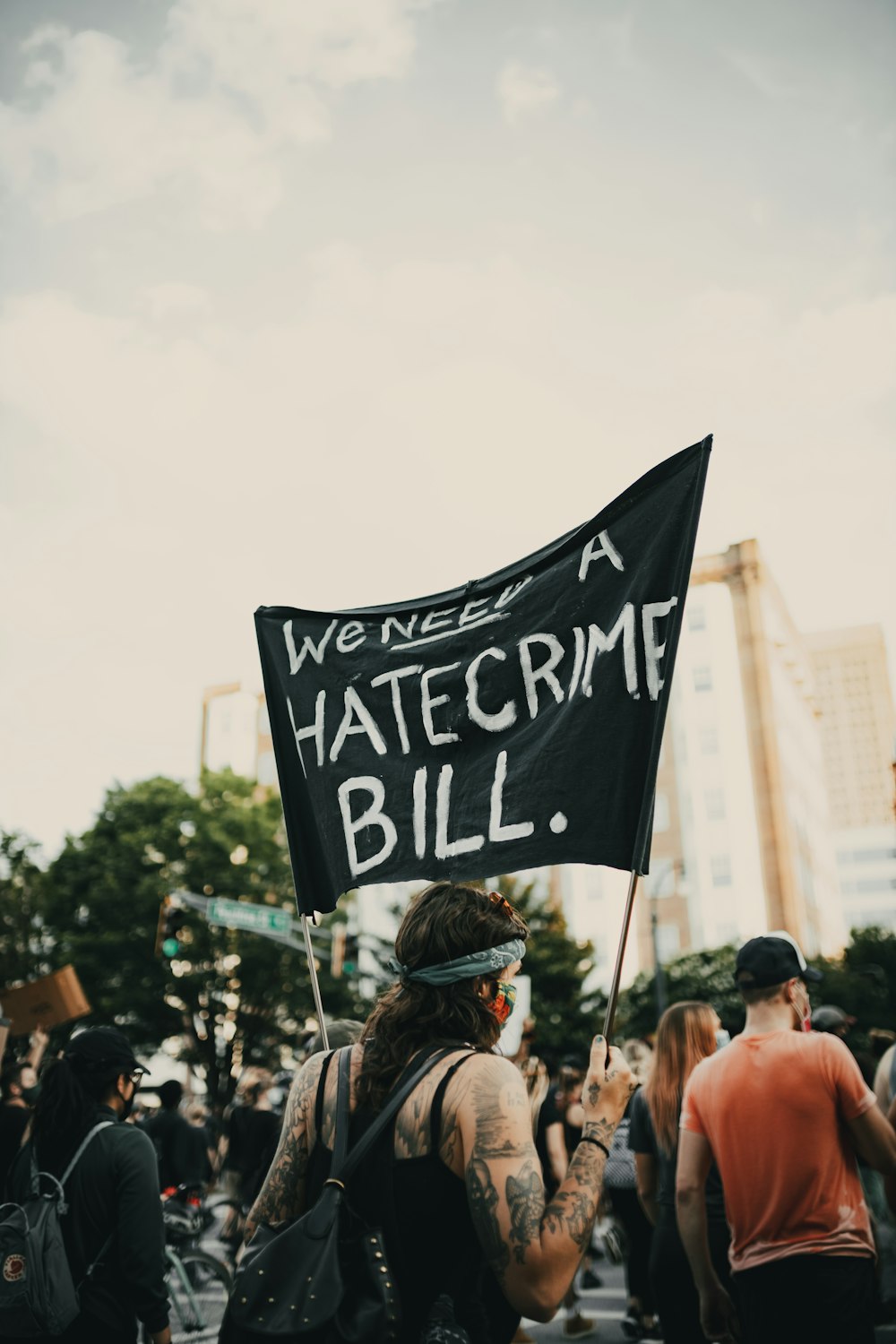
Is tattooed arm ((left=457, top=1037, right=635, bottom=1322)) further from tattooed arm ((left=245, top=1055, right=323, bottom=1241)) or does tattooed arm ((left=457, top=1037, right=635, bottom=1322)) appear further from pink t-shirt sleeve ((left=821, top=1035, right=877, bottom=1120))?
pink t-shirt sleeve ((left=821, top=1035, right=877, bottom=1120))

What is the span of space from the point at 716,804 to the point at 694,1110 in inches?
2673

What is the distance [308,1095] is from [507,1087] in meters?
0.60

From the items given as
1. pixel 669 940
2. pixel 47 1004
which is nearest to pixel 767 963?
pixel 47 1004

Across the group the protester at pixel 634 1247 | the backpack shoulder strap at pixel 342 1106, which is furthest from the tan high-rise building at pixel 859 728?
the backpack shoulder strap at pixel 342 1106

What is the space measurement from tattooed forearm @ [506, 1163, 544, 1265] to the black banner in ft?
3.18

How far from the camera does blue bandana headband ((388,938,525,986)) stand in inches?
109

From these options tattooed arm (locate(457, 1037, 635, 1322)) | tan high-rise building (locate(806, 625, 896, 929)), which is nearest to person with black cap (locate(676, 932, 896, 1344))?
tattooed arm (locate(457, 1037, 635, 1322))

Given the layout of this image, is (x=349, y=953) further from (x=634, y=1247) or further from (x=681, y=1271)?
(x=681, y=1271)

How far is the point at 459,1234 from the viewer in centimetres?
250

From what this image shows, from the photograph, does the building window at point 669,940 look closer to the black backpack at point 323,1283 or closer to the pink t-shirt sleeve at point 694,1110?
the pink t-shirt sleeve at point 694,1110

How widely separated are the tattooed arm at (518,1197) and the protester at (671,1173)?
9.88 feet

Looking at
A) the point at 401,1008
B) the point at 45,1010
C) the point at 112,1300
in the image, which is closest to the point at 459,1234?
the point at 401,1008

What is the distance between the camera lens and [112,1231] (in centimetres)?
379

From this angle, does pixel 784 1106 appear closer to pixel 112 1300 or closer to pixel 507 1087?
pixel 507 1087
